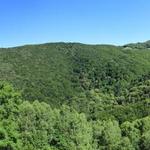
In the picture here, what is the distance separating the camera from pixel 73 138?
7162 cm

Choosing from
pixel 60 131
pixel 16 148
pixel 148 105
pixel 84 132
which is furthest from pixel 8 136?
pixel 148 105

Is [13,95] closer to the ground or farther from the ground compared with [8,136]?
farther from the ground

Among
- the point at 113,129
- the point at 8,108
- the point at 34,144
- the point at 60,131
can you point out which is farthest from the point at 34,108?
the point at 8,108

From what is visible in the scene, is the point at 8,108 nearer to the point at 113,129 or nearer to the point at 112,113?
the point at 113,129

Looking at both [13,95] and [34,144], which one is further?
[34,144]

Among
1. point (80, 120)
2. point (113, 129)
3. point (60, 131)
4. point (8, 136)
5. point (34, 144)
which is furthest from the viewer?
point (113, 129)

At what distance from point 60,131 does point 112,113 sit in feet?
327

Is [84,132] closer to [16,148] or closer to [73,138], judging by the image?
[73,138]

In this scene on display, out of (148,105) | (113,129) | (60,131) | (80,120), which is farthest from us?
(148,105)

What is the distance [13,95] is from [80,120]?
25508 mm

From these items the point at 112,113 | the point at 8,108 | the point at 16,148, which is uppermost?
the point at 8,108

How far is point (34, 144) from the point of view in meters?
62.9

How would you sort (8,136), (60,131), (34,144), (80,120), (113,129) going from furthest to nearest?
(113,129)
(80,120)
(60,131)
(34,144)
(8,136)

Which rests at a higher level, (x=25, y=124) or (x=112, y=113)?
(x=25, y=124)
